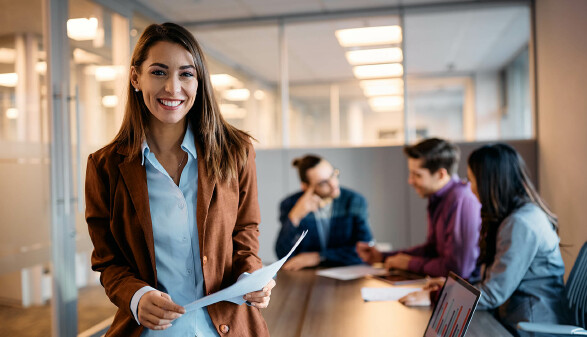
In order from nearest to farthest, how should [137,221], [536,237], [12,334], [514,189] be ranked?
[137,221]
[536,237]
[514,189]
[12,334]

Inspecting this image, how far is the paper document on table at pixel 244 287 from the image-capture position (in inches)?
39.1

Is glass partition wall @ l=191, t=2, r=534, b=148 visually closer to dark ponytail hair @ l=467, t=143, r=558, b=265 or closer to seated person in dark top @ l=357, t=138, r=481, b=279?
seated person in dark top @ l=357, t=138, r=481, b=279

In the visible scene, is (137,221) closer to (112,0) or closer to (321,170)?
(321,170)

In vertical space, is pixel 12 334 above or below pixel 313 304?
below

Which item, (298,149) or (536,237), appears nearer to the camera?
(536,237)

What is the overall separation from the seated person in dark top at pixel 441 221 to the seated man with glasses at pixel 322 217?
0.71 ft

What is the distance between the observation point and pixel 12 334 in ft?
9.74

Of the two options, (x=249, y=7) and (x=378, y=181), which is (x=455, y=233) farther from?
(x=249, y=7)

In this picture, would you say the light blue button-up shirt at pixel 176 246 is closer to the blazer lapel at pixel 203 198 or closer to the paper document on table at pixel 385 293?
the blazer lapel at pixel 203 198

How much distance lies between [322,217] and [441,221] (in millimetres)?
755

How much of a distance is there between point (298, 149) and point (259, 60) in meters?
1.01

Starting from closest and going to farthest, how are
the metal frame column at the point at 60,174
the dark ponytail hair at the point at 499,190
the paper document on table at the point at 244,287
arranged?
the paper document on table at the point at 244,287 → the dark ponytail hair at the point at 499,190 → the metal frame column at the point at 60,174

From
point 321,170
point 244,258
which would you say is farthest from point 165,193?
point 321,170

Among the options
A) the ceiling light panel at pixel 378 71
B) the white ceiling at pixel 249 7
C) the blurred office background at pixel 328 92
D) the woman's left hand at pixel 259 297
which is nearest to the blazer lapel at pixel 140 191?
the woman's left hand at pixel 259 297
